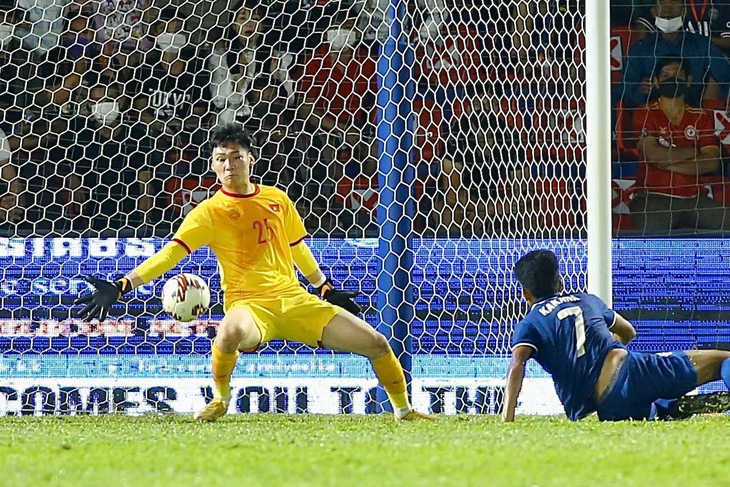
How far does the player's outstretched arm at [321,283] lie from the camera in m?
5.81

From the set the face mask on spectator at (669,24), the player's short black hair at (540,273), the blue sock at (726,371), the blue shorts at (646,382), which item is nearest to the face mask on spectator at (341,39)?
the face mask on spectator at (669,24)

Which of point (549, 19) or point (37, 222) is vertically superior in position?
point (549, 19)

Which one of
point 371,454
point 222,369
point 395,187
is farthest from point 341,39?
point 371,454

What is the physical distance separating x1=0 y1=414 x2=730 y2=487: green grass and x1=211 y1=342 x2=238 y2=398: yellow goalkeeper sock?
0.42 meters

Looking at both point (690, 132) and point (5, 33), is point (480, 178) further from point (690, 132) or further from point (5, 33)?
point (5, 33)

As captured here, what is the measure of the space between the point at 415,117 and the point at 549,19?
1159 millimetres

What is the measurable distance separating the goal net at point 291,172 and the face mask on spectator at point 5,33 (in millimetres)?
20

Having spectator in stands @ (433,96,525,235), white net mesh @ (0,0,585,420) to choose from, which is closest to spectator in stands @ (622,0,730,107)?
white net mesh @ (0,0,585,420)

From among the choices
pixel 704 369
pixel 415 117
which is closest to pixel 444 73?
pixel 415 117

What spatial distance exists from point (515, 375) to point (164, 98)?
3.35 metres

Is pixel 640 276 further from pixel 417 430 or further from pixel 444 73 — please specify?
pixel 417 430

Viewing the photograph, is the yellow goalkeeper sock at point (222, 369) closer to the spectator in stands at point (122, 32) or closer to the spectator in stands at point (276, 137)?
the spectator in stands at point (276, 137)

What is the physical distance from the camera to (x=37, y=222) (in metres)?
6.90

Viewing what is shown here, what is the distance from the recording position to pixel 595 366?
5059 mm
